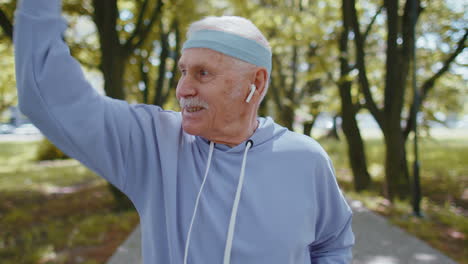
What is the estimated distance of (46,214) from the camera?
7.94 m

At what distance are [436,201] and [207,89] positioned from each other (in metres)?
9.53

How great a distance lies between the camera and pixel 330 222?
1743mm

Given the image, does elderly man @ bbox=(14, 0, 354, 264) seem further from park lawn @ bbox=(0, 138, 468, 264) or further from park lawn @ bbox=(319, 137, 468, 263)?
park lawn @ bbox=(319, 137, 468, 263)

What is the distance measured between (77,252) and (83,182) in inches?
344

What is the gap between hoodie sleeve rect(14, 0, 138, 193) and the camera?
111cm

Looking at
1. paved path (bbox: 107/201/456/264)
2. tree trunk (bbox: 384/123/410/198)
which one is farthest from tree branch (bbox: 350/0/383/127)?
paved path (bbox: 107/201/456/264)

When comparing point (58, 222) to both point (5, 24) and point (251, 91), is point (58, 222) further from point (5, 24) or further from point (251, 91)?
point (251, 91)

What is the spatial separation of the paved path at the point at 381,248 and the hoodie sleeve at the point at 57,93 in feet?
12.1

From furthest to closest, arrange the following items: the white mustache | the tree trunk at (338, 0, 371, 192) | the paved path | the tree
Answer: the tree trunk at (338, 0, 371, 192) < the tree < the paved path < the white mustache

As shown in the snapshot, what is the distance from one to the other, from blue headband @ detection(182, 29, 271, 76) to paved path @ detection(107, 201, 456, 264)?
12.3 ft

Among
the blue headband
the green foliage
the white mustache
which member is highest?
the blue headband

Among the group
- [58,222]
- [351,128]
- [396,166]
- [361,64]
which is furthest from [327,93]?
[58,222]

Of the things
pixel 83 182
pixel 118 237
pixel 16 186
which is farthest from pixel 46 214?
pixel 83 182

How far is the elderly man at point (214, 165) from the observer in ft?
4.73
